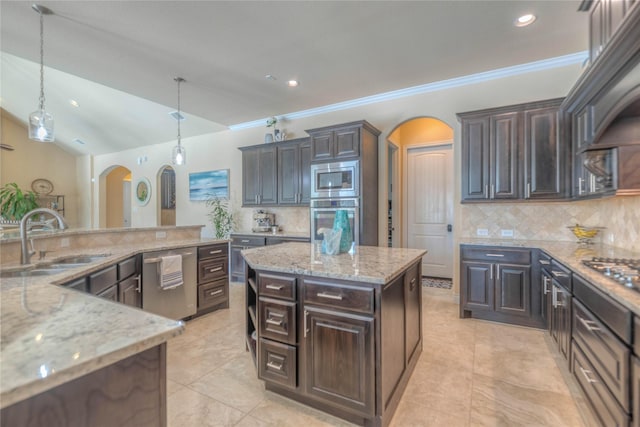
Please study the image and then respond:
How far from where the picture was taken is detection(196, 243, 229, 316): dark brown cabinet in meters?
3.54

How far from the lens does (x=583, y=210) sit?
129 inches

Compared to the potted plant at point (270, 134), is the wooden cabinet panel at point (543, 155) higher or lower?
lower

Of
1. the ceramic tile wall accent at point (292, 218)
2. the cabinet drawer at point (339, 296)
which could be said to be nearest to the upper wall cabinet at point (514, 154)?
the cabinet drawer at point (339, 296)

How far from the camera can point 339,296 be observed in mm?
1718

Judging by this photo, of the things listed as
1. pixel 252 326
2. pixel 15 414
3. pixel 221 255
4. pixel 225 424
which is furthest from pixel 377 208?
pixel 15 414

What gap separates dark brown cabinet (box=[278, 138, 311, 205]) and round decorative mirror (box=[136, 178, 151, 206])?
4605 mm

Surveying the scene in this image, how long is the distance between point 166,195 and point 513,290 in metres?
8.11

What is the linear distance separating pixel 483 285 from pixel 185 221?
6.19m

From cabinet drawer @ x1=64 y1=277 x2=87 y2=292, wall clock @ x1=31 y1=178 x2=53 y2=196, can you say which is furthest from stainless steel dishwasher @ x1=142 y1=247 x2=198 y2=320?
wall clock @ x1=31 y1=178 x2=53 y2=196

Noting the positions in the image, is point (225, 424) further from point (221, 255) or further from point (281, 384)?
point (221, 255)

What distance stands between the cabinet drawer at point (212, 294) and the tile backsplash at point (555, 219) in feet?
10.4

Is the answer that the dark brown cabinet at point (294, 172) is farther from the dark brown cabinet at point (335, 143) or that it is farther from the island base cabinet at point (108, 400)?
the island base cabinet at point (108, 400)

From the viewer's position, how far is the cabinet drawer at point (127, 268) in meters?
2.56

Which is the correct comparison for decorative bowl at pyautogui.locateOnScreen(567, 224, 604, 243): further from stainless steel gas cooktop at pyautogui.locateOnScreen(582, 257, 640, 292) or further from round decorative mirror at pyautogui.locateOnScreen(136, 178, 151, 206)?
round decorative mirror at pyautogui.locateOnScreen(136, 178, 151, 206)
